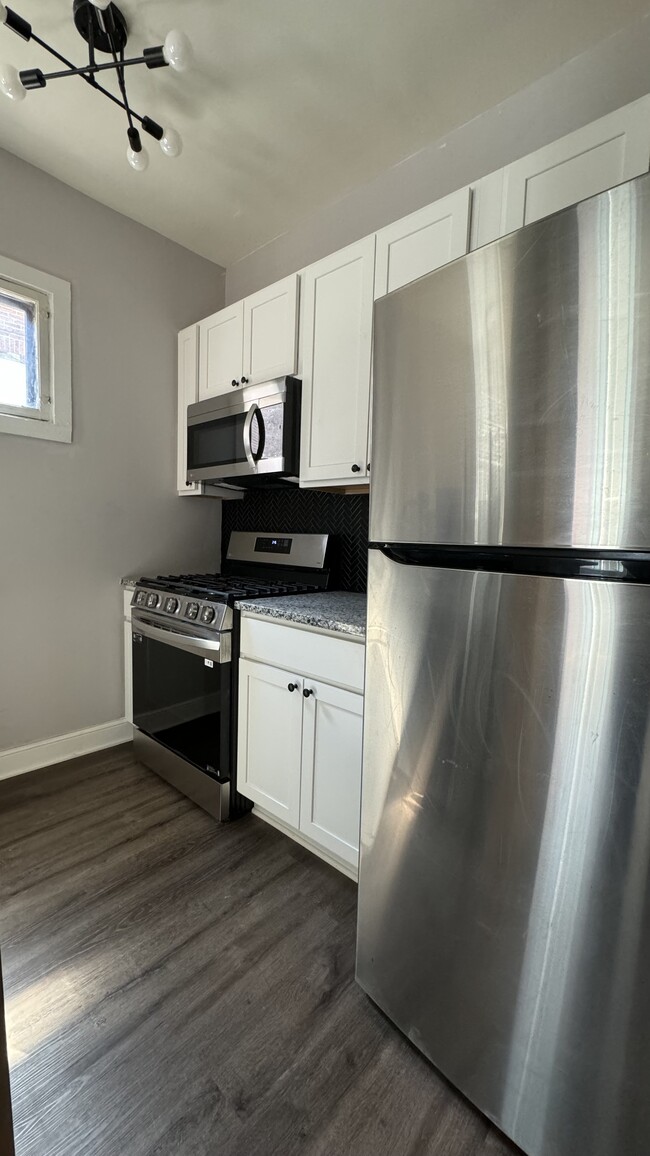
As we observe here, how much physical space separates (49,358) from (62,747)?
1867 mm

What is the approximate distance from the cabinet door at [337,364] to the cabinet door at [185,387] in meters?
0.85

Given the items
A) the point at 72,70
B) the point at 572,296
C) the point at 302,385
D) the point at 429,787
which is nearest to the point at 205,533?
the point at 302,385

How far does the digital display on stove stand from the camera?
2.46m

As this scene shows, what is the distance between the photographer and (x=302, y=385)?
78.4 inches

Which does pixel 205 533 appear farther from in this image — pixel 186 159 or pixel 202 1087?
pixel 202 1087

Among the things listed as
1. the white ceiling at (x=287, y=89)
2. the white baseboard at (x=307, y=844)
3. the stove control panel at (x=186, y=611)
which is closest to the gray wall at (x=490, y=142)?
the white ceiling at (x=287, y=89)

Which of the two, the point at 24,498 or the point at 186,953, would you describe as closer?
the point at 186,953

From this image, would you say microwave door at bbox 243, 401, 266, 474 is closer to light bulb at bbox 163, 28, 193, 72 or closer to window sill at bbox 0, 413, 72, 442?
window sill at bbox 0, 413, 72, 442

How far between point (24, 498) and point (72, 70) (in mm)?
1522

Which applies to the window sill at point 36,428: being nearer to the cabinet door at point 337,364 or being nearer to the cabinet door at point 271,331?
the cabinet door at point 271,331

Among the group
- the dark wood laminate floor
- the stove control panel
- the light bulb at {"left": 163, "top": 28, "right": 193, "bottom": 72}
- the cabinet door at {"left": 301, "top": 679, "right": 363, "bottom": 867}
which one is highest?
the light bulb at {"left": 163, "top": 28, "right": 193, "bottom": 72}

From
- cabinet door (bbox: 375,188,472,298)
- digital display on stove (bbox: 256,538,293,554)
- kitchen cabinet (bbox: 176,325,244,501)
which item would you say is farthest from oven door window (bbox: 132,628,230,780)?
cabinet door (bbox: 375,188,472,298)

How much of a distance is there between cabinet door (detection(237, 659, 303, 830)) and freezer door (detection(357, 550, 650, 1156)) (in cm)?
61

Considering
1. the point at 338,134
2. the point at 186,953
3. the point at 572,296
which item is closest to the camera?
the point at 572,296
